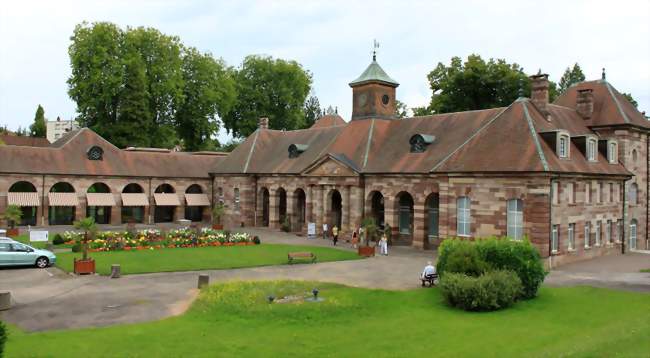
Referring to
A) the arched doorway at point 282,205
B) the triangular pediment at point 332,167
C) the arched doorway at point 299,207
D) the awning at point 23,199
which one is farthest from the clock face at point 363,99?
the awning at point 23,199

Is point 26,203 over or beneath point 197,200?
beneath

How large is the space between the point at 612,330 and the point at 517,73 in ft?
137

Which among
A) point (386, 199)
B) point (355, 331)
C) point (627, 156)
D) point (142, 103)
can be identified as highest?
point (142, 103)

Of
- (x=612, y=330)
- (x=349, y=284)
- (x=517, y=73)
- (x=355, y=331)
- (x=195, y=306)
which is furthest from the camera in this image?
(x=517, y=73)

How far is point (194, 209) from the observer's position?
6012 cm

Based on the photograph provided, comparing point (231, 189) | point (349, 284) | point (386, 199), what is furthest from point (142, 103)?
point (349, 284)

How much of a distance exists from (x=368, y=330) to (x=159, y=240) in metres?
24.6

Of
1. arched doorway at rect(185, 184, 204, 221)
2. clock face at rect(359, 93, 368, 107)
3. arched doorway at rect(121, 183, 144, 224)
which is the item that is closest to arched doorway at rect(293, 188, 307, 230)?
clock face at rect(359, 93, 368, 107)

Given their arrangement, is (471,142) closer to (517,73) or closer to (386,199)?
(386,199)

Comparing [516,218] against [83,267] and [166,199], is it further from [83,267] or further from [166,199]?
[166,199]

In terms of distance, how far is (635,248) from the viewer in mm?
43094

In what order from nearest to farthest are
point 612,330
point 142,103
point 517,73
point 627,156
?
point 612,330
point 627,156
point 517,73
point 142,103

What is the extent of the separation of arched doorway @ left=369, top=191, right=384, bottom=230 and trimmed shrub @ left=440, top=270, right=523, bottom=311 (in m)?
21.1

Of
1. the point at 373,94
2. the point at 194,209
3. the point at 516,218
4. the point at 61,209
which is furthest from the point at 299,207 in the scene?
the point at 516,218
